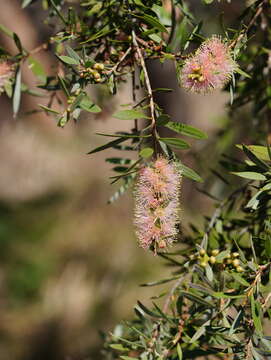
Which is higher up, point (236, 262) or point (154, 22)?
point (154, 22)

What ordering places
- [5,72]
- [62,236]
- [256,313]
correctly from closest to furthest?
[256,313] < [5,72] < [62,236]

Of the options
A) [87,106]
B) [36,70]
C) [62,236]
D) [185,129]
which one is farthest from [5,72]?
[62,236]

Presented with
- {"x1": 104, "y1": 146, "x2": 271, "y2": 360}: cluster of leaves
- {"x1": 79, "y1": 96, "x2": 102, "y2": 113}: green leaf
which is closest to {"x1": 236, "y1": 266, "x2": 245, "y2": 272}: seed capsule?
{"x1": 104, "y1": 146, "x2": 271, "y2": 360}: cluster of leaves

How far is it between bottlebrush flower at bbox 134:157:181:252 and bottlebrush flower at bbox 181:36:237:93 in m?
0.10

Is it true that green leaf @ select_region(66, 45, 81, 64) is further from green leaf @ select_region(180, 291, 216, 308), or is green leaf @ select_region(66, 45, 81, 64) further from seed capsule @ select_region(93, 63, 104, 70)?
green leaf @ select_region(180, 291, 216, 308)

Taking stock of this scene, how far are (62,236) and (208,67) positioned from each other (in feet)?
8.86

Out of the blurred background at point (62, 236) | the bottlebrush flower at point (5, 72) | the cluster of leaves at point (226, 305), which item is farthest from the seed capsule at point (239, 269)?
the blurred background at point (62, 236)

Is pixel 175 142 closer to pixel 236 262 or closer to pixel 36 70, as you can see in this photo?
pixel 236 262

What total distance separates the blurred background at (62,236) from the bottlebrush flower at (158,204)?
1.23m

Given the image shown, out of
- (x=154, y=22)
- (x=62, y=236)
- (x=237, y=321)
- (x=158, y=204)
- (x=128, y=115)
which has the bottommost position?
(x=62, y=236)

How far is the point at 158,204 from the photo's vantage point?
0.60 metres

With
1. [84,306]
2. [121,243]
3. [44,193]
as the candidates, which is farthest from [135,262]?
[44,193]

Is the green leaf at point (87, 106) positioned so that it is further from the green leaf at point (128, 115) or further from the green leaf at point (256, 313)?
the green leaf at point (256, 313)

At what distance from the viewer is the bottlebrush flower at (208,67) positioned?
0.59 m
